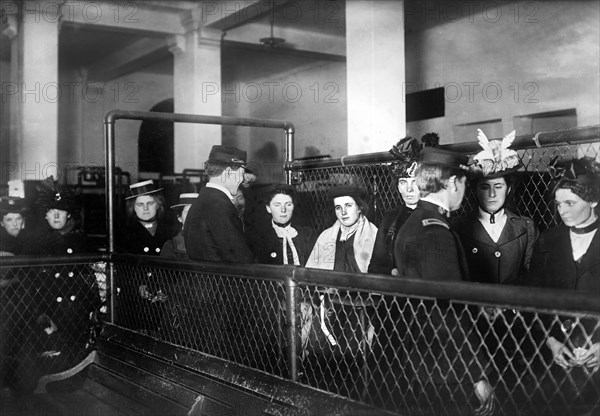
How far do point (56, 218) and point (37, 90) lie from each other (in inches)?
180

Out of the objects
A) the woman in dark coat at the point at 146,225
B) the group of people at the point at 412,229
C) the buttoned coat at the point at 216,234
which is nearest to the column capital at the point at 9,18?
the group of people at the point at 412,229

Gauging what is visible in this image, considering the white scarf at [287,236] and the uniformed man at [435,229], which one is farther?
the white scarf at [287,236]

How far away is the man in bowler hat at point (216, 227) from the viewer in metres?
3.81

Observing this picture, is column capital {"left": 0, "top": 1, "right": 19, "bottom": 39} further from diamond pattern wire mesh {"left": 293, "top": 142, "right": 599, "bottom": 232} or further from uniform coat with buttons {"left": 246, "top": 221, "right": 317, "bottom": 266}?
uniform coat with buttons {"left": 246, "top": 221, "right": 317, "bottom": 266}

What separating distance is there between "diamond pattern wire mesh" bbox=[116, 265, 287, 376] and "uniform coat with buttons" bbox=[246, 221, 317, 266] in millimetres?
973

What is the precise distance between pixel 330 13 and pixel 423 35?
5.35ft

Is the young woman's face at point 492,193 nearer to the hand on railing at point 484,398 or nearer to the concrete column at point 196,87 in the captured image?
the hand on railing at point 484,398

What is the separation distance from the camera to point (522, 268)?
3.74 meters

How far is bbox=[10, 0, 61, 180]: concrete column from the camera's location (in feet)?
29.9

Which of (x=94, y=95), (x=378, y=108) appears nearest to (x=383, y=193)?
(x=378, y=108)

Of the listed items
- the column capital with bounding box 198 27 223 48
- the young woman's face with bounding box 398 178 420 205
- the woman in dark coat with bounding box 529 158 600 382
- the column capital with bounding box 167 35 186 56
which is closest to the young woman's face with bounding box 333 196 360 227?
the young woman's face with bounding box 398 178 420 205

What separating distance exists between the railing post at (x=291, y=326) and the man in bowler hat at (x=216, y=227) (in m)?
1.03

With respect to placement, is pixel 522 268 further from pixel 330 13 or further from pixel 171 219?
pixel 330 13

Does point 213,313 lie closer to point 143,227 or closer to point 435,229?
point 435,229
